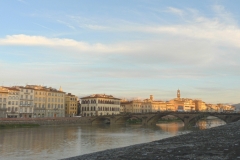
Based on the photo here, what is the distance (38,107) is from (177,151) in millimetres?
80453

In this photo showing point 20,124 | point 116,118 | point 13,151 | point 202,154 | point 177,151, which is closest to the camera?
point 202,154

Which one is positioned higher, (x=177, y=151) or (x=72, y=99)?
(x=72, y=99)

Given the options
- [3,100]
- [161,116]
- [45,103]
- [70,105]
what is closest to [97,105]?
[70,105]

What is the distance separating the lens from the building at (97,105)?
103 metres

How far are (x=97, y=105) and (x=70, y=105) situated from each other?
989 cm

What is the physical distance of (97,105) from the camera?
337ft

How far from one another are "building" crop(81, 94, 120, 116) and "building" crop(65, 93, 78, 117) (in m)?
3.04

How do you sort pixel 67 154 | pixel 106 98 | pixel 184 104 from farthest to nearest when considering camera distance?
pixel 184 104
pixel 106 98
pixel 67 154

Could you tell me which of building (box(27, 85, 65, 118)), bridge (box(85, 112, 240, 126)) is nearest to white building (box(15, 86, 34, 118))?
building (box(27, 85, 65, 118))

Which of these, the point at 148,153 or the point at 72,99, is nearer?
the point at 148,153

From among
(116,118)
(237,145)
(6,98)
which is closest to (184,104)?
(116,118)

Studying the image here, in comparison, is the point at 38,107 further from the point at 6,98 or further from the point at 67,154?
the point at 67,154

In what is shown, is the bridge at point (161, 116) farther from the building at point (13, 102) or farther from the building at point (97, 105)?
the building at point (13, 102)

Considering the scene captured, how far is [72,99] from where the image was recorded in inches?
4218
